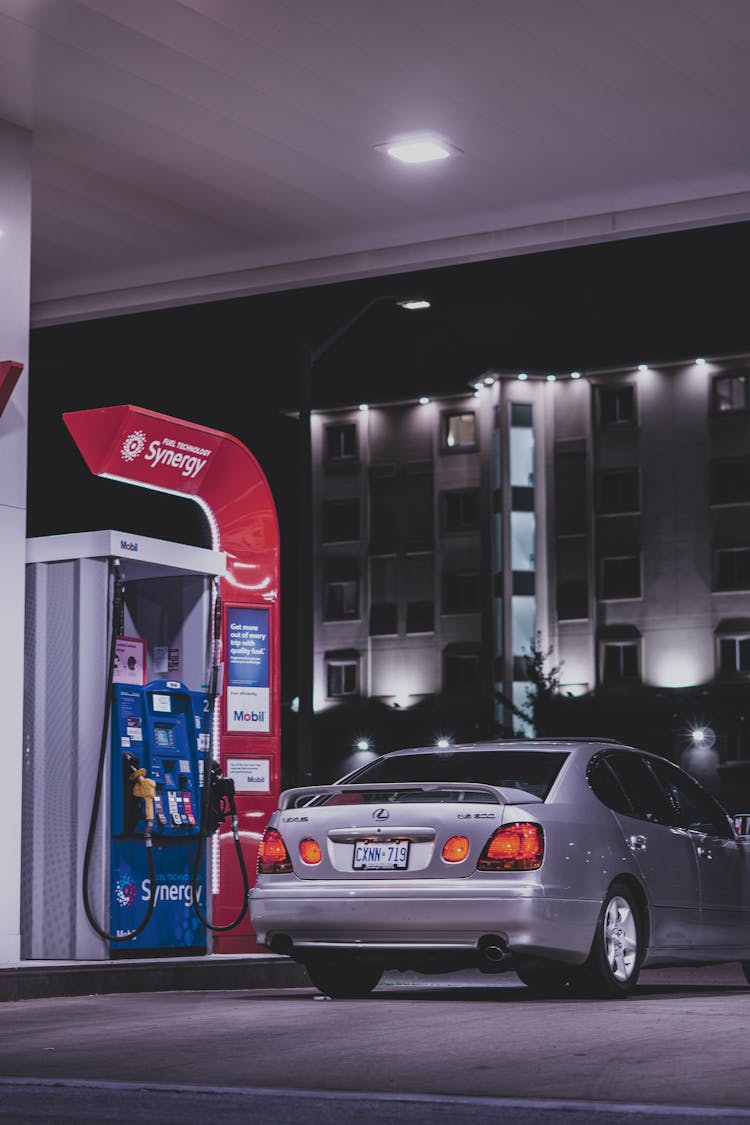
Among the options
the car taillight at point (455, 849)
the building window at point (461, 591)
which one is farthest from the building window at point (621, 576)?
the car taillight at point (455, 849)

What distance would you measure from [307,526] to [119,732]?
6.78 m

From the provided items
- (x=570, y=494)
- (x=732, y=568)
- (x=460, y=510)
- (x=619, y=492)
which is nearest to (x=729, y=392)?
(x=619, y=492)

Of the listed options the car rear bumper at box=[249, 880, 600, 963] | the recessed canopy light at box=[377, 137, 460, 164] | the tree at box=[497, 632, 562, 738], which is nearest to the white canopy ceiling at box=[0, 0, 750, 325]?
the recessed canopy light at box=[377, 137, 460, 164]

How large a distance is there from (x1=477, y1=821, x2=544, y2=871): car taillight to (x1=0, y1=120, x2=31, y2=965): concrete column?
169 inches

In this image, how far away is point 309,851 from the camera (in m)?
10.1

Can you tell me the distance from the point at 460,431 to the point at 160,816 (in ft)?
202

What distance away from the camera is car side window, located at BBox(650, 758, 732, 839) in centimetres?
1125

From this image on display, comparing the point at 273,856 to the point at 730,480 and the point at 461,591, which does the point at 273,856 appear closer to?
the point at 730,480

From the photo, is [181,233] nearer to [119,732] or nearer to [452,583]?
[119,732]

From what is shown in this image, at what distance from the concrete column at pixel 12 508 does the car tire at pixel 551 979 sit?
12.7 feet

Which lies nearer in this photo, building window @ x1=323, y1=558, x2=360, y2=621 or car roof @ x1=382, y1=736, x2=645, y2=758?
car roof @ x1=382, y1=736, x2=645, y2=758

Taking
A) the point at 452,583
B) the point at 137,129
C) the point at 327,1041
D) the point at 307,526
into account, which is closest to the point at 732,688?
the point at 452,583

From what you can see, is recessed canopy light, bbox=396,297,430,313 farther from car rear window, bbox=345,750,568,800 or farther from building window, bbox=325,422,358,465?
building window, bbox=325,422,358,465

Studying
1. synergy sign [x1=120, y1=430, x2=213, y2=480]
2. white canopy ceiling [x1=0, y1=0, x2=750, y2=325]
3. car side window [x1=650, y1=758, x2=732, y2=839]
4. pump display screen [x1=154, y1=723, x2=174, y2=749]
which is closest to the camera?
car side window [x1=650, y1=758, x2=732, y2=839]
